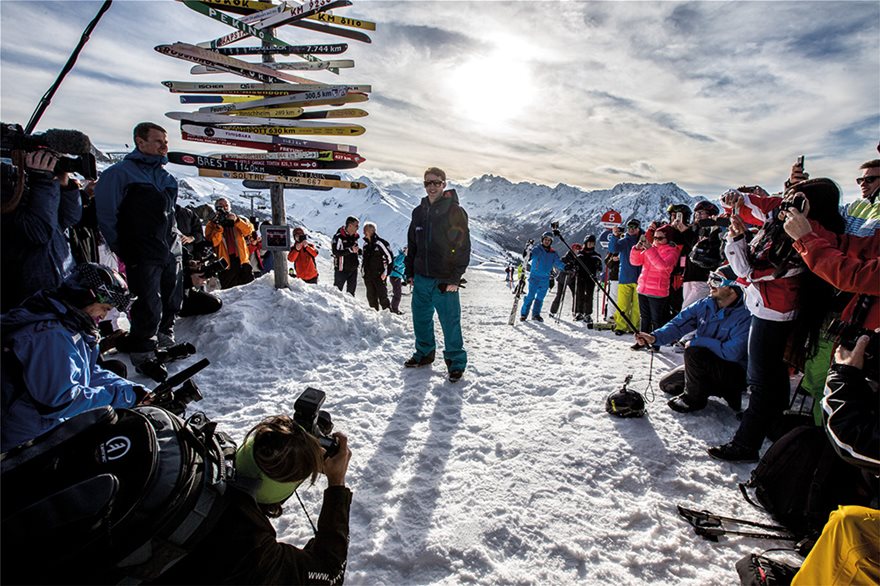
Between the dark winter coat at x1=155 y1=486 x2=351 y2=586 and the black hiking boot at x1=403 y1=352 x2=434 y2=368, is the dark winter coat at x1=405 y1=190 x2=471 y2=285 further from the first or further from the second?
the dark winter coat at x1=155 y1=486 x2=351 y2=586

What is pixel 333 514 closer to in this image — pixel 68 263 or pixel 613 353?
pixel 68 263

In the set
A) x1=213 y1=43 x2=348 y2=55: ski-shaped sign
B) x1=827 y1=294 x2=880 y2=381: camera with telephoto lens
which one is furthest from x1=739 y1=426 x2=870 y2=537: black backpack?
x1=213 y1=43 x2=348 y2=55: ski-shaped sign

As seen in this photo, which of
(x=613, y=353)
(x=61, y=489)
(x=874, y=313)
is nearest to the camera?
(x=61, y=489)

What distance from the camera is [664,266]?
687 centimetres

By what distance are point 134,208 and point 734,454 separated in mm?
6153

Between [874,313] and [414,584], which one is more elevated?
[874,313]

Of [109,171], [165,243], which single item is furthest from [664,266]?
[109,171]

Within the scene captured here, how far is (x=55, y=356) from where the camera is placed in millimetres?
2293

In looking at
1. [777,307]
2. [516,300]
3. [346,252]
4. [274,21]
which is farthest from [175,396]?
[346,252]

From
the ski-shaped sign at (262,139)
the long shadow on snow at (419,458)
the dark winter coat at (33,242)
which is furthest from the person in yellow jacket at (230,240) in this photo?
the long shadow on snow at (419,458)

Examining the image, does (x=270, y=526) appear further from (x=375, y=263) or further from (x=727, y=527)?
(x=375, y=263)

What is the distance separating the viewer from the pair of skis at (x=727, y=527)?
2.55 m

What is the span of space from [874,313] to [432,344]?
421 centimetres

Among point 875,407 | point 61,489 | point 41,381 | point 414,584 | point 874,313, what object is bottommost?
point 414,584
